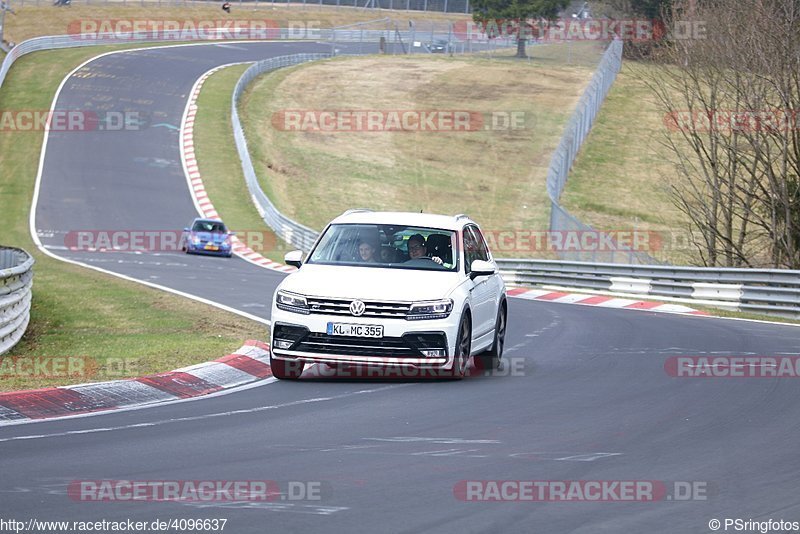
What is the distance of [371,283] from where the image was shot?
1247 cm

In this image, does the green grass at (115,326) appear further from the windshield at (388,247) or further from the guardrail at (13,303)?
the windshield at (388,247)

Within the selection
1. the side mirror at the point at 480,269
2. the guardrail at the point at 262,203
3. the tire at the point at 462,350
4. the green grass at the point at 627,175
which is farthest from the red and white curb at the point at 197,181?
the tire at the point at 462,350

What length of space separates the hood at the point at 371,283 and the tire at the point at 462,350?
16.5 inches

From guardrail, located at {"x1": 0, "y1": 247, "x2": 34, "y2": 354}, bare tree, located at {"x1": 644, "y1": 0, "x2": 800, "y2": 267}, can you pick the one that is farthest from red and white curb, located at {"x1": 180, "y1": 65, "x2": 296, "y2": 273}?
guardrail, located at {"x1": 0, "y1": 247, "x2": 34, "y2": 354}

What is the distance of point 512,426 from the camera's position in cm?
1003

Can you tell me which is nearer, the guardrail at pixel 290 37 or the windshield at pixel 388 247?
the windshield at pixel 388 247

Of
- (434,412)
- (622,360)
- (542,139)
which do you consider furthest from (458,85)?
(434,412)

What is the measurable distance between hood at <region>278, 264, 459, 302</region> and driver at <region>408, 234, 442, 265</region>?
1.13ft

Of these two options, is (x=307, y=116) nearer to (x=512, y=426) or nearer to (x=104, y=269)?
(x=104, y=269)

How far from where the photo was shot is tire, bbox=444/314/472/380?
41.0ft

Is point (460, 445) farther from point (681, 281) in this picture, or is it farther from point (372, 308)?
point (681, 281)

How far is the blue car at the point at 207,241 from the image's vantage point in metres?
36.7

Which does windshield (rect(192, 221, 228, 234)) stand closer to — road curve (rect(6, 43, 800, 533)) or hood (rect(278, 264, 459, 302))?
road curve (rect(6, 43, 800, 533))

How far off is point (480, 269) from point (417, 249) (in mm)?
752
